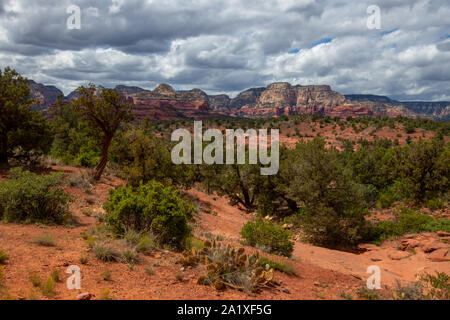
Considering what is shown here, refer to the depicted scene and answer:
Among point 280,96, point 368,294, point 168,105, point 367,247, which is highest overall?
point 280,96

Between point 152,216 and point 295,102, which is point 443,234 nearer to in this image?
point 152,216

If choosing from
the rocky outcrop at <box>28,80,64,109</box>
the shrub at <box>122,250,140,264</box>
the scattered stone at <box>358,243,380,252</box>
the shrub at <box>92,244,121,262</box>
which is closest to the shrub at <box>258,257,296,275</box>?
the shrub at <box>122,250,140,264</box>

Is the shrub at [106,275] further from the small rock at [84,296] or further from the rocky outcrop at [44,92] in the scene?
the rocky outcrop at [44,92]

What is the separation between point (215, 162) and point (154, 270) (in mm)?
21265

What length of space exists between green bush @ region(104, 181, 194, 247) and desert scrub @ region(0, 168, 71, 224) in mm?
1699

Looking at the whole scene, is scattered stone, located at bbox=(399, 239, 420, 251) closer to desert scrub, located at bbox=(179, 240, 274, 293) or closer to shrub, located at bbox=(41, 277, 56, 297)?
desert scrub, located at bbox=(179, 240, 274, 293)

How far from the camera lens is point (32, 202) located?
8406mm

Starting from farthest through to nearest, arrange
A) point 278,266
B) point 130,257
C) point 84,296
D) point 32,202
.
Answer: point 32,202 < point 278,266 < point 130,257 < point 84,296

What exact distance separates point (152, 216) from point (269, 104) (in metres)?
180

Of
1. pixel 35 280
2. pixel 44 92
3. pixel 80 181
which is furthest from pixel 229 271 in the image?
pixel 44 92

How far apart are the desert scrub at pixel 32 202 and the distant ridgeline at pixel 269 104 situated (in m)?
106

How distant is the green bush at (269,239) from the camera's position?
9.04m

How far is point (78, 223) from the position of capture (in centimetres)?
925
